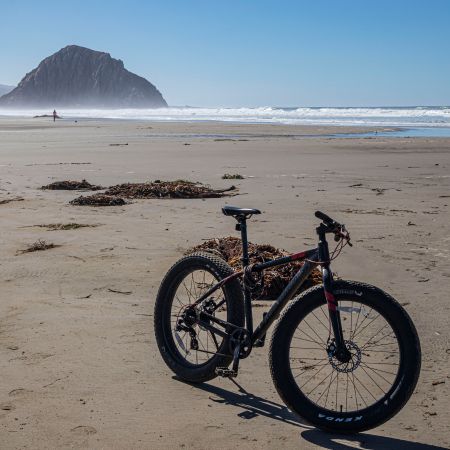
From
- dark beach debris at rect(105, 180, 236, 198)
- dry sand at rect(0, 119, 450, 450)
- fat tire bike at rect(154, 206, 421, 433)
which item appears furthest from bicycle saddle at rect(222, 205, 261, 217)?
dark beach debris at rect(105, 180, 236, 198)

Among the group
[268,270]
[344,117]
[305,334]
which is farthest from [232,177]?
[344,117]

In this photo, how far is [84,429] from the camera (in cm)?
365

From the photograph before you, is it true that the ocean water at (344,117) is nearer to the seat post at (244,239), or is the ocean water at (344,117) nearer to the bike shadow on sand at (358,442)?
the seat post at (244,239)

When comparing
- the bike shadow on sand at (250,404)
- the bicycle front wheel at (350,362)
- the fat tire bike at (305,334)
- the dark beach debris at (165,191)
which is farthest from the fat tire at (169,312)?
the dark beach debris at (165,191)

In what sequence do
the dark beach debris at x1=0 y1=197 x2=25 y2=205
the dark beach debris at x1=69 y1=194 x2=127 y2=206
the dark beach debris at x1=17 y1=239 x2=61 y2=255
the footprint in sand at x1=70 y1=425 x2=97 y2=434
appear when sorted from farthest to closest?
the dark beach debris at x1=0 y1=197 x2=25 y2=205 < the dark beach debris at x1=69 y1=194 x2=127 y2=206 < the dark beach debris at x1=17 y1=239 x2=61 y2=255 < the footprint in sand at x1=70 y1=425 x2=97 y2=434

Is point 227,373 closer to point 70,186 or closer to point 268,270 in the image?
point 268,270

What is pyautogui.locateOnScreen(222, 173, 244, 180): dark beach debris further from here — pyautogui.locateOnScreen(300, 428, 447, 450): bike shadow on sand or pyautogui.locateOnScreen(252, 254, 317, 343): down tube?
pyautogui.locateOnScreen(300, 428, 447, 450): bike shadow on sand

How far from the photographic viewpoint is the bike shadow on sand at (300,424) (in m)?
3.53

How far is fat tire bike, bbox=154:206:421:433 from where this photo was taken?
11.9 ft

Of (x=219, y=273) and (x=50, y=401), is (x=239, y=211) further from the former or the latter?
(x=50, y=401)

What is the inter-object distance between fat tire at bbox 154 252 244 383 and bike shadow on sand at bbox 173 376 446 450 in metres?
0.11

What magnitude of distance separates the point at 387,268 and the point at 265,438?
388 centimetres

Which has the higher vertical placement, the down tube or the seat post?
the seat post

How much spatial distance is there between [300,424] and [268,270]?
101 inches
